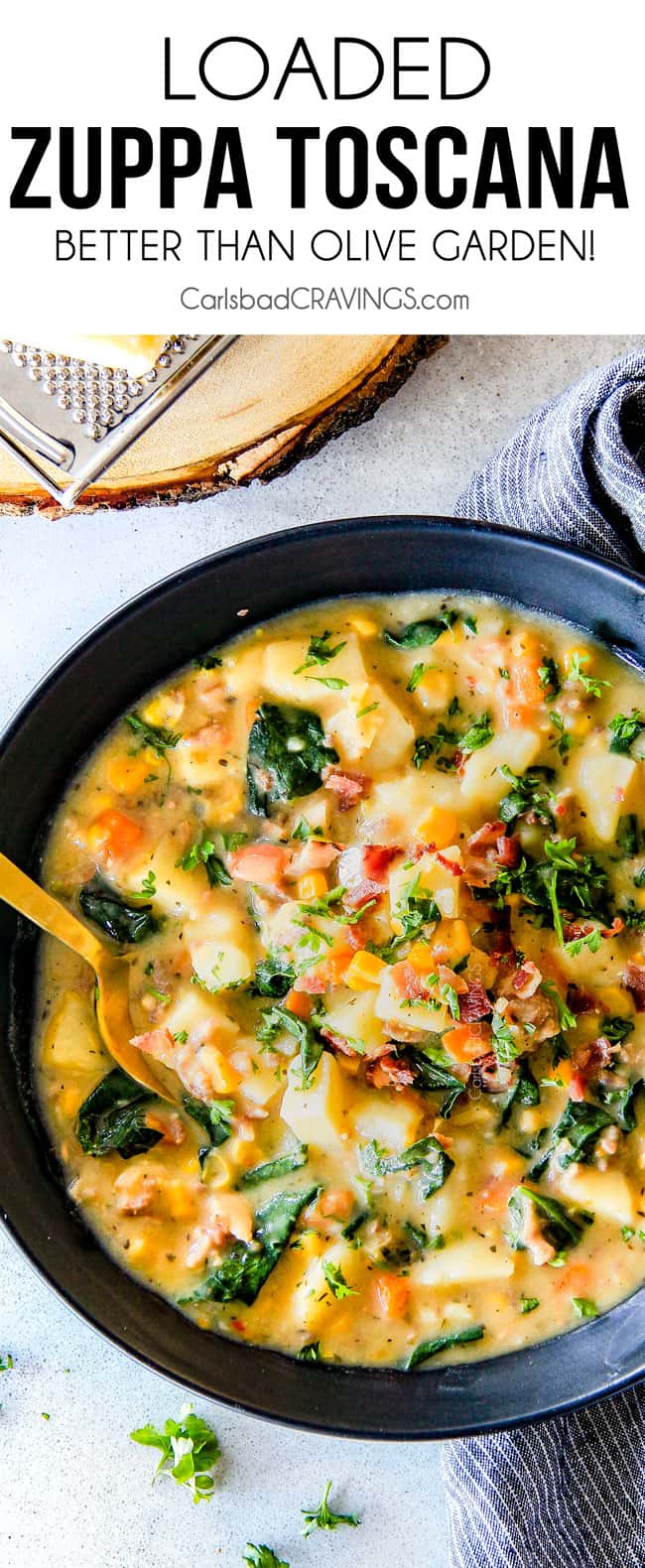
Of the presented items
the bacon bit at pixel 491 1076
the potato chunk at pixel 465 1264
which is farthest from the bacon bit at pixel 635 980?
the potato chunk at pixel 465 1264

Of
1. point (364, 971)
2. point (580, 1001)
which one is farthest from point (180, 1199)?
point (580, 1001)

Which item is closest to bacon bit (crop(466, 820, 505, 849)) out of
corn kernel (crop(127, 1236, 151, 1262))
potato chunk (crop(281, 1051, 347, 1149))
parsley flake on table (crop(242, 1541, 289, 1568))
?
potato chunk (crop(281, 1051, 347, 1149))

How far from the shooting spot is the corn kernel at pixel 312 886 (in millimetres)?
4152

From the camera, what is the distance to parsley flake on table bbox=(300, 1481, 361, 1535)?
15.3 ft

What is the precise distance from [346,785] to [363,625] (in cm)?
56

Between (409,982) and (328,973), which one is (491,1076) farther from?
(328,973)

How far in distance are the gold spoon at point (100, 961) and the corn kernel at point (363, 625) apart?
1.33 meters

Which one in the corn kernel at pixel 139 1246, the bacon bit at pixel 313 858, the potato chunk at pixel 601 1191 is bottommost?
the corn kernel at pixel 139 1246

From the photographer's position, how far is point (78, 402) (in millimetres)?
4332

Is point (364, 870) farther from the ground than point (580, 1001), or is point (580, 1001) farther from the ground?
point (364, 870)

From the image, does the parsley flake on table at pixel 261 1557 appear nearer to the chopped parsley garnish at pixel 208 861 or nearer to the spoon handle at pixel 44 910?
the spoon handle at pixel 44 910

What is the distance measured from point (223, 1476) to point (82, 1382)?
617 millimetres

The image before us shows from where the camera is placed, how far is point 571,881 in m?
4.16

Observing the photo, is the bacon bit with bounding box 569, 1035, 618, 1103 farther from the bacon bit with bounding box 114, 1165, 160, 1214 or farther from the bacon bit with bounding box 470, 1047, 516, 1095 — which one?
the bacon bit with bounding box 114, 1165, 160, 1214
